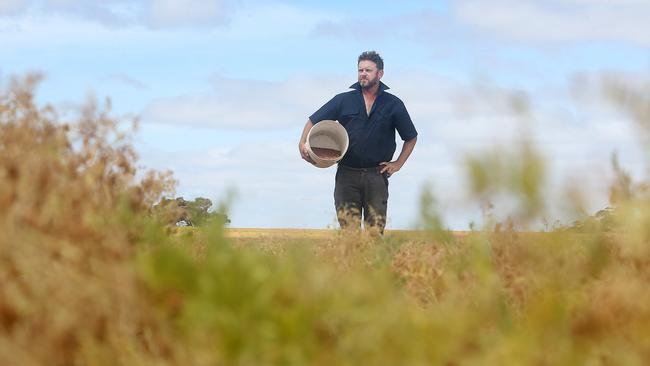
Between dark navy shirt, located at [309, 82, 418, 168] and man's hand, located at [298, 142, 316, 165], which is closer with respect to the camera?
man's hand, located at [298, 142, 316, 165]

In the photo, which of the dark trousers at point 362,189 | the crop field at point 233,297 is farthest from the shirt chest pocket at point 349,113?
the crop field at point 233,297

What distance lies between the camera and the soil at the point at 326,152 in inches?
395

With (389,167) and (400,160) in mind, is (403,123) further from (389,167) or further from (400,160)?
(389,167)

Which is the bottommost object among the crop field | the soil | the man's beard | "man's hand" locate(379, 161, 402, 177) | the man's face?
the crop field

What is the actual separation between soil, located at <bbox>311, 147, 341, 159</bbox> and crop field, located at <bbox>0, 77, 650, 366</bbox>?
5.84 m

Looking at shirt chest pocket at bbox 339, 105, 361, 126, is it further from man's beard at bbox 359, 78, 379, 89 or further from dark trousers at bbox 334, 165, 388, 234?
dark trousers at bbox 334, 165, 388, 234

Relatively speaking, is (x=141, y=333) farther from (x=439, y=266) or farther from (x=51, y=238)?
(x=439, y=266)

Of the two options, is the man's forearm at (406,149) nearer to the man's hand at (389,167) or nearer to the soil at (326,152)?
the man's hand at (389,167)

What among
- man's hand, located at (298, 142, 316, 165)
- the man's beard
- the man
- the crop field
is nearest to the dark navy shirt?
the man

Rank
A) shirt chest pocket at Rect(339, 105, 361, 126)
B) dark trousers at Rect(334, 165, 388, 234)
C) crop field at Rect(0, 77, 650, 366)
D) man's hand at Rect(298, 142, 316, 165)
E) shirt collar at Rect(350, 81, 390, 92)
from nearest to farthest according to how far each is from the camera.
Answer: crop field at Rect(0, 77, 650, 366) → man's hand at Rect(298, 142, 316, 165) → dark trousers at Rect(334, 165, 388, 234) → shirt chest pocket at Rect(339, 105, 361, 126) → shirt collar at Rect(350, 81, 390, 92)

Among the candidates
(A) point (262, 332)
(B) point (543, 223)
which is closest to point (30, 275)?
(A) point (262, 332)

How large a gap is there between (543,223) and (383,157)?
620cm

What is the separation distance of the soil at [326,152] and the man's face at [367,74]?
90 centimetres

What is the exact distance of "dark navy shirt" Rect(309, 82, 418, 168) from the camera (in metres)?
9.97
